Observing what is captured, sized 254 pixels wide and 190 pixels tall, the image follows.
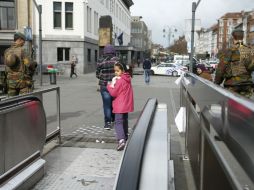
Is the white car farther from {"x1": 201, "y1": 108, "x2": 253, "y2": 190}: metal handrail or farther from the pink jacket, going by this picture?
{"x1": 201, "y1": 108, "x2": 253, "y2": 190}: metal handrail

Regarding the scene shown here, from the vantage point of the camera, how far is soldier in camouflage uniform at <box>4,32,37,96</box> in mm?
6410

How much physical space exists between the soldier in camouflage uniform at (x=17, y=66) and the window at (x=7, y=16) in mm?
32797

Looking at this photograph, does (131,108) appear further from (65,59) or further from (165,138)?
(65,59)

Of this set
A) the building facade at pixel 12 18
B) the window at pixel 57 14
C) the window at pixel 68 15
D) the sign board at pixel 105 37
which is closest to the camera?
the sign board at pixel 105 37

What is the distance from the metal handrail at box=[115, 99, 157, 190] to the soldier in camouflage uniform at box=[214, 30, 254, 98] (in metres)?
3.77

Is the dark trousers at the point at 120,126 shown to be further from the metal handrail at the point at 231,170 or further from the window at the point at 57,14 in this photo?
the window at the point at 57,14

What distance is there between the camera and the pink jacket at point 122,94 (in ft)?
20.9

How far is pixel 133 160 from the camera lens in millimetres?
1658

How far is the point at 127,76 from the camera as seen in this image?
21.5ft

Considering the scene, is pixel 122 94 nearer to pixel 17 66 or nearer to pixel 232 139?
pixel 17 66

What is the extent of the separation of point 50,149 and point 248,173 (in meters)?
5.20

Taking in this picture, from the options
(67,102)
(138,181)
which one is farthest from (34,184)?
(67,102)

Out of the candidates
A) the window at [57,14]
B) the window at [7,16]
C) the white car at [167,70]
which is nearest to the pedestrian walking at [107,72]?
the window at [7,16]

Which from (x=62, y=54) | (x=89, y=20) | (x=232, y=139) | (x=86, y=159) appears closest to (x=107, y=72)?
(x=86, y=159)
